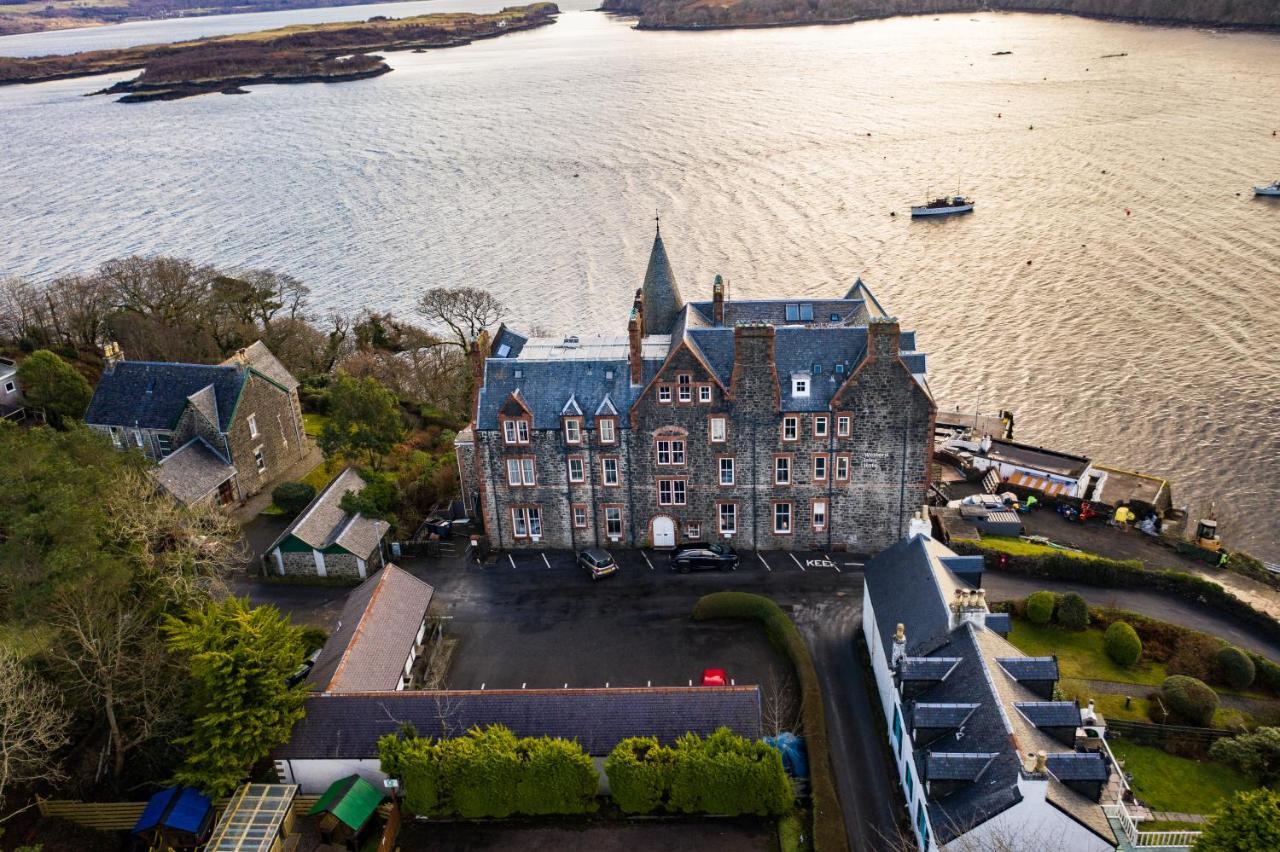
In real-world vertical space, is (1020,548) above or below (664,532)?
below

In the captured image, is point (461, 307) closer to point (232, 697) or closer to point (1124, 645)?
point (232, 697)

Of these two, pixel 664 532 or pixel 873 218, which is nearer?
pixel 664 532

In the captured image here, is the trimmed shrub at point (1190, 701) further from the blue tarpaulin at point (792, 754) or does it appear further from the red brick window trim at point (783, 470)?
the red brick window trim at point (783, 470)

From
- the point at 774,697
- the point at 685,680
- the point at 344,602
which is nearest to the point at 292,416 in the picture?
the point at 344,602

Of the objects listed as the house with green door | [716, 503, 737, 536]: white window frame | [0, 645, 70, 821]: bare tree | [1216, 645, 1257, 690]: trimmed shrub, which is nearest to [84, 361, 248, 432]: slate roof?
the house with green door

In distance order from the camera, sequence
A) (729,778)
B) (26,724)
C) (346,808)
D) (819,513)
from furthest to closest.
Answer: (819,513) < (346,808) < (729,778) < (26,724)

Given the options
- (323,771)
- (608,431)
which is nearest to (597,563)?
(608,431)
